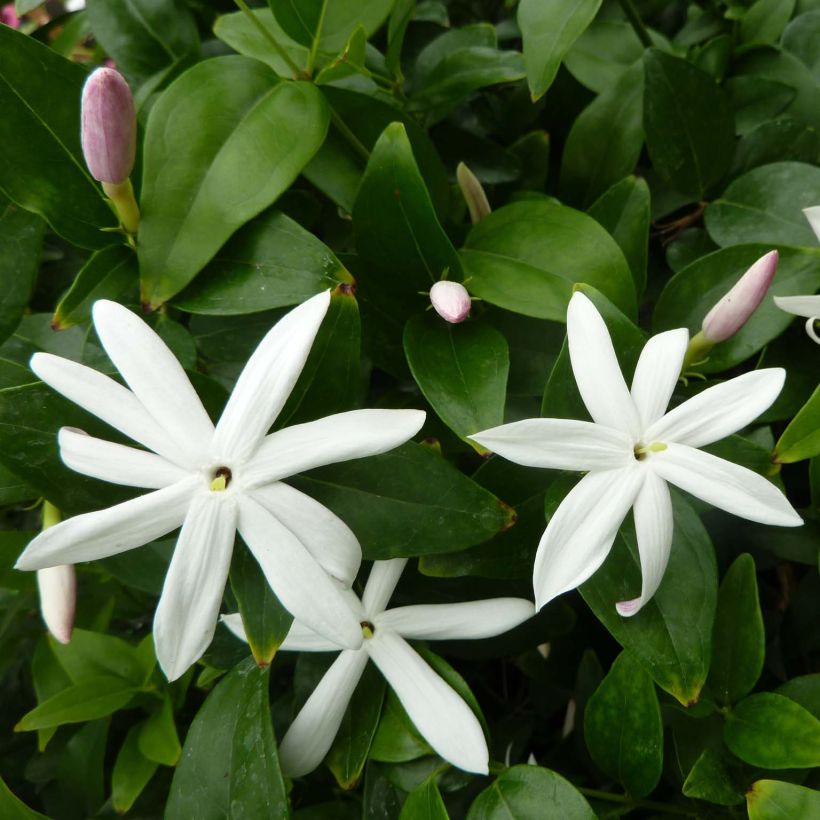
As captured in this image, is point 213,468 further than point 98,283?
No

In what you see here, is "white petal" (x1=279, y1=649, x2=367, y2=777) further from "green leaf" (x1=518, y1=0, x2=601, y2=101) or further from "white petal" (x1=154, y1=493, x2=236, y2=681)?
"green leaf" (x1=518, y1=0, x2=601, y2=101)

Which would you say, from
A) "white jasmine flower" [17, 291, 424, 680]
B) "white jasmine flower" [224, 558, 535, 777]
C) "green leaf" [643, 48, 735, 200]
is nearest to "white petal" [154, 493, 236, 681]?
"white jasmine flower" [17, 291, 424, 680]

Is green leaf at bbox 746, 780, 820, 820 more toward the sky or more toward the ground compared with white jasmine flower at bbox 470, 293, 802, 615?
more toward the ground

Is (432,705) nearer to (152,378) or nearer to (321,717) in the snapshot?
(321,717)

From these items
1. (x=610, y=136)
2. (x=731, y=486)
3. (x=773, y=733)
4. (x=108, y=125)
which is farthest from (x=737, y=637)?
(x=108, y=125)

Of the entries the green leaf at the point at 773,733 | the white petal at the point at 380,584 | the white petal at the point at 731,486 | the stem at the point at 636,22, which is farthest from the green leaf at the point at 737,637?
the stem at the point at 636,22

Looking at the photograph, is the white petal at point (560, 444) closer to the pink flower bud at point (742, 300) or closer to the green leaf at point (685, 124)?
the pink flower bud at point (742, 300)
